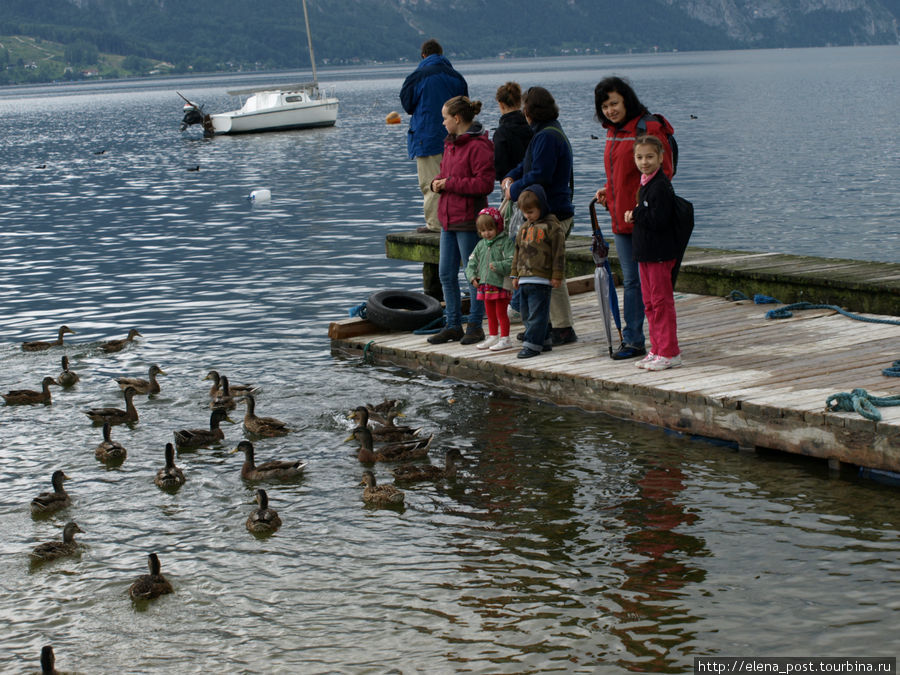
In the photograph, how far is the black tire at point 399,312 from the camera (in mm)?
15891

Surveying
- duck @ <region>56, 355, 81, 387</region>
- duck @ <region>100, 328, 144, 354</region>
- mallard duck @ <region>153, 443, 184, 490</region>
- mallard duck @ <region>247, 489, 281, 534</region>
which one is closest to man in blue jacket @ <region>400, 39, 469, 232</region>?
duck @ <region>100, 328, 144, 354</region>

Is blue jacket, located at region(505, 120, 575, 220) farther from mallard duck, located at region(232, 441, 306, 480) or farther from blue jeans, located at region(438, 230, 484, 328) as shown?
mallard duck, located at region(232, 441, 306, 480)

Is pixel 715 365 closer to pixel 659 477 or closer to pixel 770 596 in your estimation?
pixel 659 477

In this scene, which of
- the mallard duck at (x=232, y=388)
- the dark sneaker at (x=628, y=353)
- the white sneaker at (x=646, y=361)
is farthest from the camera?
the mallard duck at (x=232, y=388)

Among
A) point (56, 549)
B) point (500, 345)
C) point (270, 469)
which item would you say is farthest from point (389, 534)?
point (500, 345)

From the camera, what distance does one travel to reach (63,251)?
2973cm

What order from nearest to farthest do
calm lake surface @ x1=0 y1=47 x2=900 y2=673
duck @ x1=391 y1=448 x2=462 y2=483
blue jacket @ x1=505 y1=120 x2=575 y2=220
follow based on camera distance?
calm lake surface @ x1=0 y1=47 x2=900 y2=673, duck @ x1=391 y1=448 x2=462 y2=483, blue jacket @ x1=505 y1=120 x2=575 y2=220

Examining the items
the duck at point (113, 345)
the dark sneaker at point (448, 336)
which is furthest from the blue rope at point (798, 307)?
the duck at point (113, 345)

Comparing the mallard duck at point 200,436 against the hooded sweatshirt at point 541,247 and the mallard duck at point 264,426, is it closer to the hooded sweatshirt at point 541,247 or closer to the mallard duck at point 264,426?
the mallard duck at point 264,426

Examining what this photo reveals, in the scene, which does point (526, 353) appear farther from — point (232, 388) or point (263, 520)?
point (263, 520)

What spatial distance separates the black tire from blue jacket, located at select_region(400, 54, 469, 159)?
2181 mm

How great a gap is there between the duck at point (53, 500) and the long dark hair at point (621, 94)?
6458 mm

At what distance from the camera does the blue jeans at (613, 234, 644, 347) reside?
11570 millimetres

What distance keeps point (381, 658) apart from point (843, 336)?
7.21 meters
